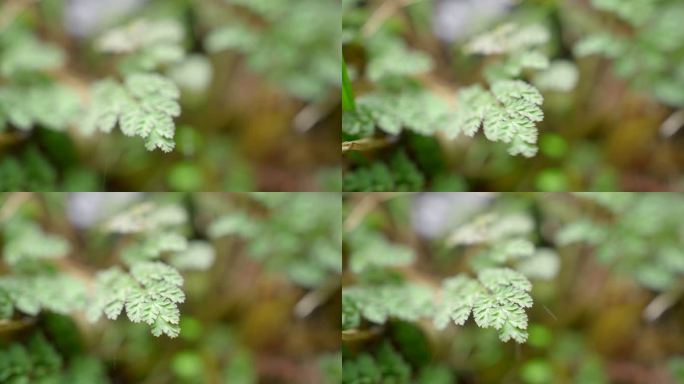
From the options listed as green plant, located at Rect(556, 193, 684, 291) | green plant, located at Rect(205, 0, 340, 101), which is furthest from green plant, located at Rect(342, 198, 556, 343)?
green plant, located at Rect(205, 0, 340, 101)

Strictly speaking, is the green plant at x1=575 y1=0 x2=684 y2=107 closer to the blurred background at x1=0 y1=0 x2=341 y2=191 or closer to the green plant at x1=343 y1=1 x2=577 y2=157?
the green plant at x1=343 y1=1 x2=577 y2=157

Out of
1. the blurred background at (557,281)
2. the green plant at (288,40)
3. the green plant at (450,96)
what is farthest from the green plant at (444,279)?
the green plant at (288,40)

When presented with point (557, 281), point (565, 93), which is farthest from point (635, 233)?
point (565, 93)

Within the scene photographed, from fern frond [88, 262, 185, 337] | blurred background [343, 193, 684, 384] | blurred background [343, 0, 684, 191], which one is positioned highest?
blurred background [343, 0, 684, 191]

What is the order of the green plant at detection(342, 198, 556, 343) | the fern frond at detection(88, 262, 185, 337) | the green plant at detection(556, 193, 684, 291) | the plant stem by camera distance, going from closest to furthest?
the fern frond at detection(88, 262, 185, 337), the green plant at detection(342, 198, 556, 343), the plant stem, the green plant at detection(556, 193, 684, 291)

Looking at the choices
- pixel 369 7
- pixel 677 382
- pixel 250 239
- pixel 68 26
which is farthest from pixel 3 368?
pixel 677 382

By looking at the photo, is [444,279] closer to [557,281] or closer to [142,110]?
[557,281]

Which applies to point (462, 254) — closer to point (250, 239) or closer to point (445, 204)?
point (445, 204)

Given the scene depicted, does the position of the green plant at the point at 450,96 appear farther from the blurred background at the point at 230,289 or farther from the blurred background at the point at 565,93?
the blurred background at the point at 230,289
